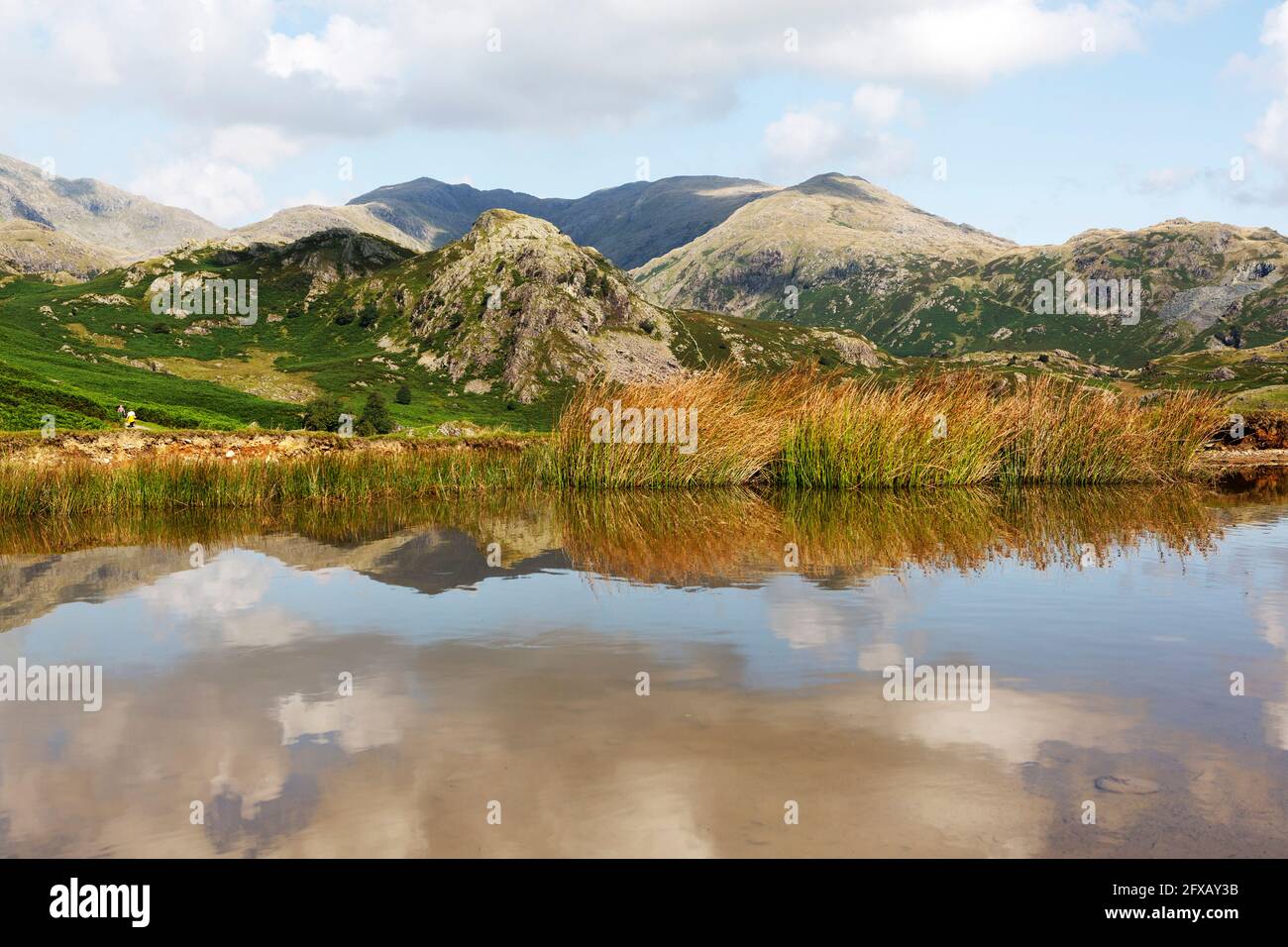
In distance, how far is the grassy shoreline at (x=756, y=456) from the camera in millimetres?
24641

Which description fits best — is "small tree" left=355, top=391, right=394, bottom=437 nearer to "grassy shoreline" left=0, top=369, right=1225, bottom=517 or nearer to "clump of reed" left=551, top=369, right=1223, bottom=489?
"grassy shoreline" left=0, top=369, right=1225, bottom=517

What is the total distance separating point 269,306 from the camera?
14975cm

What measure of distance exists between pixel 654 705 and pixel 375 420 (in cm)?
8309

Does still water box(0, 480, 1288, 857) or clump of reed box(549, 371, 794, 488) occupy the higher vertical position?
clump of reed box(549, 371, 794, 488)

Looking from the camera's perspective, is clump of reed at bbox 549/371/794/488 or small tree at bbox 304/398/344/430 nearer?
clump of reed at bbox 549/371/794/488

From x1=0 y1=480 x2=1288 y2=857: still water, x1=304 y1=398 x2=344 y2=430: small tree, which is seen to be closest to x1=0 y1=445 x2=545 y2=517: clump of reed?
x1=0 y1=480 x2=1288 y2=857: still water

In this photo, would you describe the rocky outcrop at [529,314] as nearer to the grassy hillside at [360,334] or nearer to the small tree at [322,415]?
the grassy hillside at [360,334]

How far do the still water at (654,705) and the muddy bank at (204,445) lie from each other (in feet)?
50.8

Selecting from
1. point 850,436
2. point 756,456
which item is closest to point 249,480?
point 756,456

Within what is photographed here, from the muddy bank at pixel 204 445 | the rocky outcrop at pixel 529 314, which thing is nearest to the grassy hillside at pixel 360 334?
the rocky outcrop at pixel 529 314

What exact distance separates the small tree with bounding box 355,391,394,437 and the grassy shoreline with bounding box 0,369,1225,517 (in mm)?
53848

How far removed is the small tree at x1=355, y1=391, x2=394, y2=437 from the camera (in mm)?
81000
